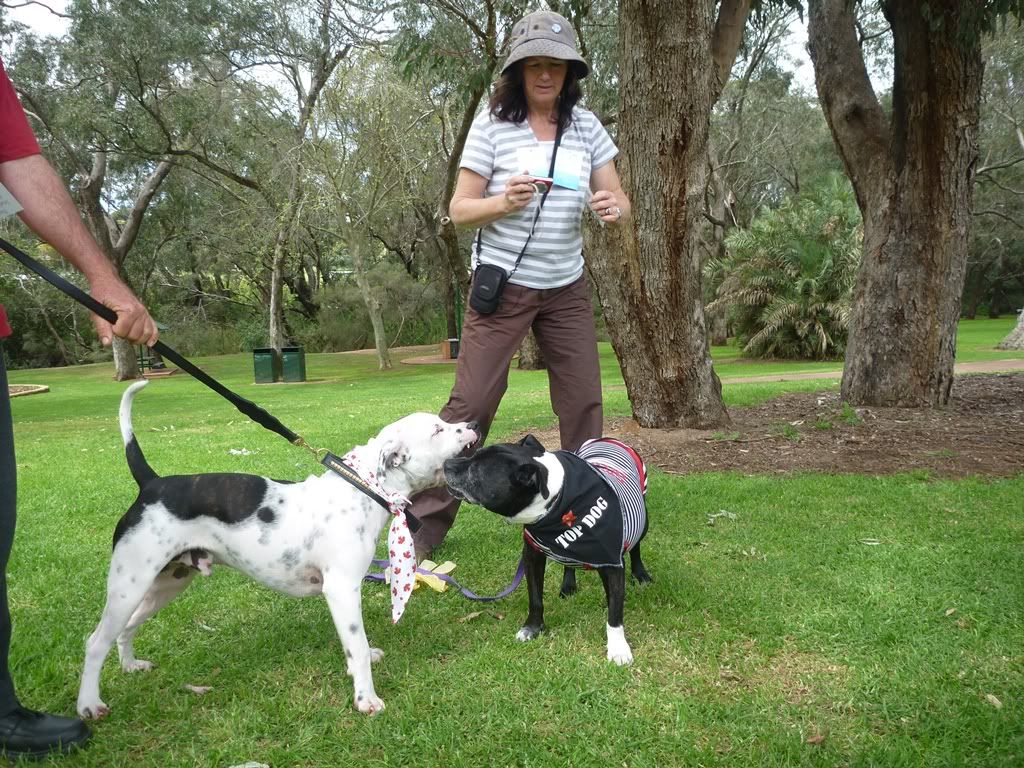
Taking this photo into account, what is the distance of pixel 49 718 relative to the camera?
8.55 ft

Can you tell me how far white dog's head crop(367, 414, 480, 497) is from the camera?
3.11 m

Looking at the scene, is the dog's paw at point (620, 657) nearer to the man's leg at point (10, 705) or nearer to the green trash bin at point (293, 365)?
the man's leg at point (10, 705)

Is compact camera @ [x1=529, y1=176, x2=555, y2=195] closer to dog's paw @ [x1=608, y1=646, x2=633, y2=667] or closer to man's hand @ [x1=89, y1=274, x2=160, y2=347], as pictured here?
man's hand @ [x1=89, y1=274, x2=160, y2=347]

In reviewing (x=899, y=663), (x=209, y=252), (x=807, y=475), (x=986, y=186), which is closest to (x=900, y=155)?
(x=807, y=475)

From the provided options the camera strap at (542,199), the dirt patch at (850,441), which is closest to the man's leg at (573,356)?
the camera strap at (542,199)

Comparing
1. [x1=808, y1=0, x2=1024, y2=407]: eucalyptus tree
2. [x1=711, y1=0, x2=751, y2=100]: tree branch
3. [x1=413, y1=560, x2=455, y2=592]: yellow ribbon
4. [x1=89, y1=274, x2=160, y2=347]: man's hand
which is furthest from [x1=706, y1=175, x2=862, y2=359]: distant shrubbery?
[x1=89, y1=274, x2=160, y2=347]: man's hand

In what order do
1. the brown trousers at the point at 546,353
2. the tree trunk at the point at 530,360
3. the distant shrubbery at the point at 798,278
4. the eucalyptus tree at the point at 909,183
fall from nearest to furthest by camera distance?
the brown trousers at the point at 546,353
the eucalyptus tree at the point at 909,183
the distant shrubbery at the point at 798,278
the tree trunk at the point at 530,360

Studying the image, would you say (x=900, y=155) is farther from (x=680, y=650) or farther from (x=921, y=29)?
(x=680, y=650)

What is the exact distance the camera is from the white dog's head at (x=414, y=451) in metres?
3.11

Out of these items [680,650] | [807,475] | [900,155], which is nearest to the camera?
[680,650]

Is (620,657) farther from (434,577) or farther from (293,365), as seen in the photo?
(293,365)

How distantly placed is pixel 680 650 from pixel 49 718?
2462mm

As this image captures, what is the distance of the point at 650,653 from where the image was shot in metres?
3.24

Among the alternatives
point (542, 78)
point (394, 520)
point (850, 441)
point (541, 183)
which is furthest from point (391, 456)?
point (850, 441)
